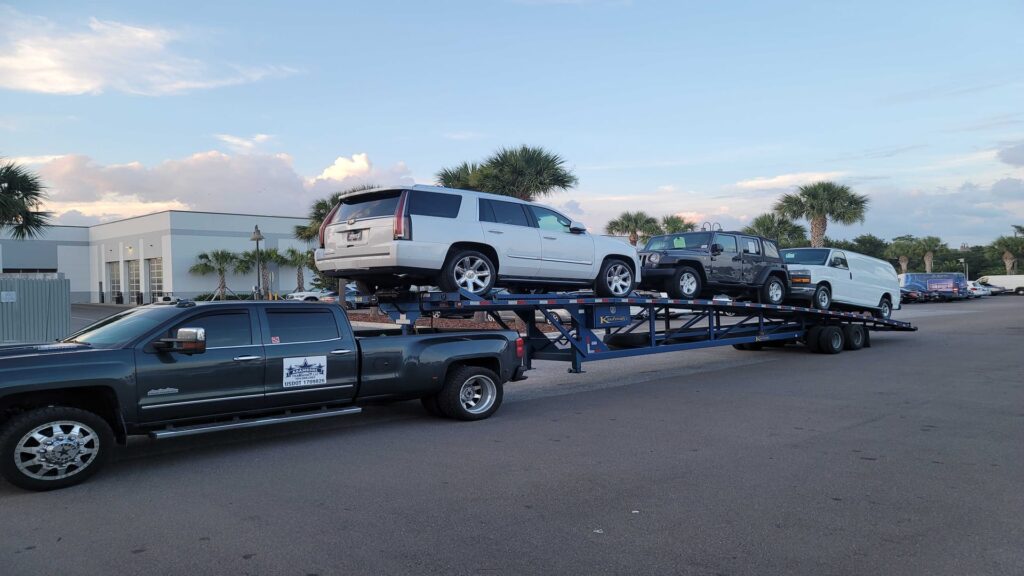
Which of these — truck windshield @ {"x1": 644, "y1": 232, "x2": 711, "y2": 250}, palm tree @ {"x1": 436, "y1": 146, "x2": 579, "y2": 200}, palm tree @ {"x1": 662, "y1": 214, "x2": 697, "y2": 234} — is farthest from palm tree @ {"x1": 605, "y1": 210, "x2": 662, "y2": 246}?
truck windshield @ {"x1": 644, "y1": 232, "x2": 711, "y2": 250}

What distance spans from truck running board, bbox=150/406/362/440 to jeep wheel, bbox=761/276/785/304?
9978 mm

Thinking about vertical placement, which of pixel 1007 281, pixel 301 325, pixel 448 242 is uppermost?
pixel 448 242

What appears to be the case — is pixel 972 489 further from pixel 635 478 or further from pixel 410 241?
pixel 410 241

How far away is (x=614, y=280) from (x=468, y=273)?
3.28m

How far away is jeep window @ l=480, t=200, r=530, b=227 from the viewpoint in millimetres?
9758

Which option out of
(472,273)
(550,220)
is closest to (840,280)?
(550,220)

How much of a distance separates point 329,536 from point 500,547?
3.74ft

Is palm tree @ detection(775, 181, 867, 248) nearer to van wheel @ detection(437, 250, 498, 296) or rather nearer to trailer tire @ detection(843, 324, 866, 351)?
trailer tire @ detection(843, 324, 866, 351)

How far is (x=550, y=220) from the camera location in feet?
35.0

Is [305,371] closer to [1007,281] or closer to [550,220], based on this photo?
[550,220]

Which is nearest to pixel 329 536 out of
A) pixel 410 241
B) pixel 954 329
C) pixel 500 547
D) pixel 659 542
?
pixel 500 547

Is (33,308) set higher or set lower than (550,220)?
lower

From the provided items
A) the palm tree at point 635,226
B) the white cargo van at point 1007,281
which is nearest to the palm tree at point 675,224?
the palm tree at point 635,226

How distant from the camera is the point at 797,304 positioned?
55.1 feet
